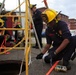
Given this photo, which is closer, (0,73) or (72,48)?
(72,48)

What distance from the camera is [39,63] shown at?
199 inches

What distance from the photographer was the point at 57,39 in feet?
15.9

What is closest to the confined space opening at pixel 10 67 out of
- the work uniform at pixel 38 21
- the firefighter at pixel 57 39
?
the firefighter at pixel 57 39

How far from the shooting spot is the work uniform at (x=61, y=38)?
4.54m

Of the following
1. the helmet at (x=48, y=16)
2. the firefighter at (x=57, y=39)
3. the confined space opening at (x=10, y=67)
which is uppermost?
the helmet at (x=48, y=16)

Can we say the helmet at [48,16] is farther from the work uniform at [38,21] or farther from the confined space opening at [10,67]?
the work uniform at [38,21]

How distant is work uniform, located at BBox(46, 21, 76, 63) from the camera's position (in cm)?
454

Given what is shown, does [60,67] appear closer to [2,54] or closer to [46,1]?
[46,1]

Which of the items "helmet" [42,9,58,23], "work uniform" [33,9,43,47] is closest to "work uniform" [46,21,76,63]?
"helmet" [42,9,58,23]

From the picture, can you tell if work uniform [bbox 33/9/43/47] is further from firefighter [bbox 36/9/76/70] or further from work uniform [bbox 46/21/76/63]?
work uniform [bbox 46/21/76/63]

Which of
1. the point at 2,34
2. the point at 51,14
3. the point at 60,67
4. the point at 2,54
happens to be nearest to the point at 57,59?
the point at 60,67

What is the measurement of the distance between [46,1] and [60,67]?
58.8 inches

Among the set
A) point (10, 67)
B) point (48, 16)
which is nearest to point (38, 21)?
point (10, 67)

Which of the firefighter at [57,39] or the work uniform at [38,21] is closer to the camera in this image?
the firefighter at [57,39]
